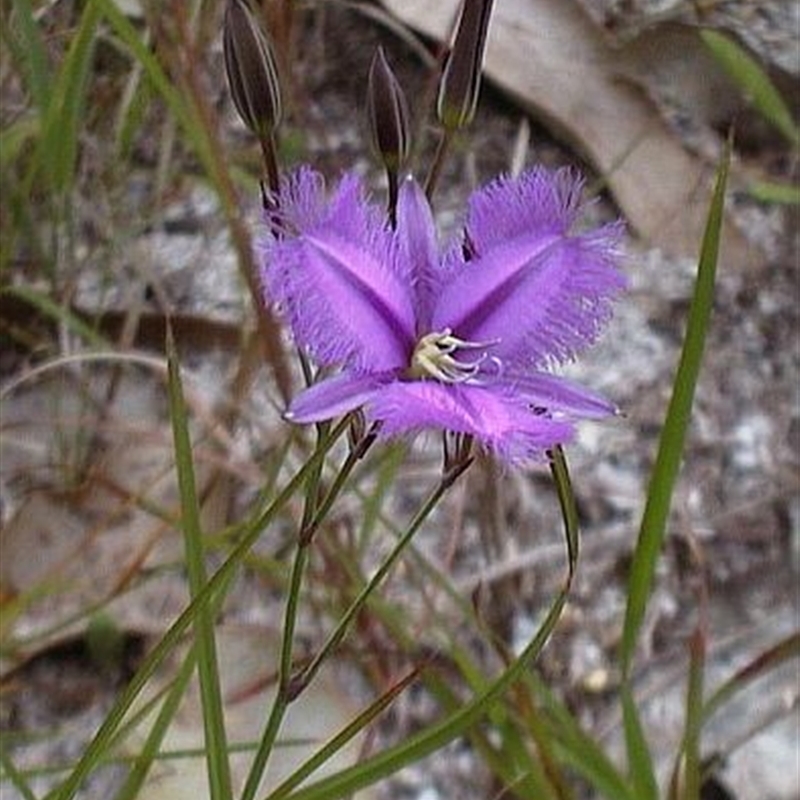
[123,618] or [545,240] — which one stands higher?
[545,240]

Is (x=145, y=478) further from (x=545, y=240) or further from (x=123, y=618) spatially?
(x=545, y=240)

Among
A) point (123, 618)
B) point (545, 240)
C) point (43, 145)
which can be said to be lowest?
point (123, 618)

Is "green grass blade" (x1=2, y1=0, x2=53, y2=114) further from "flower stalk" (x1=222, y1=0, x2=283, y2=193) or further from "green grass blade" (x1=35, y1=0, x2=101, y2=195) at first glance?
"flower stalk" (x1=222, y1=0, x2=283, y2=193)

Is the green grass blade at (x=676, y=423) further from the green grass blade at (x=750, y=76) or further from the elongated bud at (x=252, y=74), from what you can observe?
the green grass blade at (x=750, y=76)

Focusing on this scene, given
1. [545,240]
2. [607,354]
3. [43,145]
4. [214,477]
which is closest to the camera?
[545,240]

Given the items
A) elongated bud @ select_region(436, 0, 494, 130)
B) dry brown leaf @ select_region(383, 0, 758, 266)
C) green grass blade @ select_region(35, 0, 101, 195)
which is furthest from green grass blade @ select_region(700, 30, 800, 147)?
elongated bud @ select_region(436, 0, 494, 130)

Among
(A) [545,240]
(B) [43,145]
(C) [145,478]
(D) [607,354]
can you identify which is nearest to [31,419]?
(C) [145,478]

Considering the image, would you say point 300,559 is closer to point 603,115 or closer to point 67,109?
point 67,109
